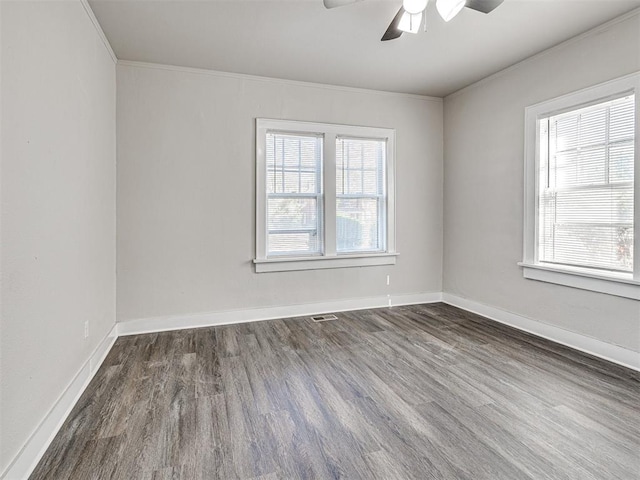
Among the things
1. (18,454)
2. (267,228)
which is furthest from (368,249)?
(18,454)

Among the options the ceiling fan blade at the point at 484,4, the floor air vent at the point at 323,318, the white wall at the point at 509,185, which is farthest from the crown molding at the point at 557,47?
the floor air vent at the point at 323,318

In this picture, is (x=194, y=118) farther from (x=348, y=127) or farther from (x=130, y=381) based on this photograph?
(x=130, y=381)

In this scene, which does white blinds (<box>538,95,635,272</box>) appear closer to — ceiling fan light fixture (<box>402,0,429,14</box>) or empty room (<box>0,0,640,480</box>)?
empty room (<box>0,0,640,480</box>)

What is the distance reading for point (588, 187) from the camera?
116 inches

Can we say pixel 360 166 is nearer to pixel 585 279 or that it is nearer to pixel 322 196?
pixel 322 196

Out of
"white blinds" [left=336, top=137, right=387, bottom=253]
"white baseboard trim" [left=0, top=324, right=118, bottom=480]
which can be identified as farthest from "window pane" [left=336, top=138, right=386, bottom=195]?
"white baseboard trim" [left=0, top=324, right=118, bottom=480]

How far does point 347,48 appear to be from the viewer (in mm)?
3143

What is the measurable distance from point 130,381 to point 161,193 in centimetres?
185

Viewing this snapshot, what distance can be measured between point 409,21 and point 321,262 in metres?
2.58

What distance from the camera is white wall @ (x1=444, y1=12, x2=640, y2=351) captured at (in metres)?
2.75

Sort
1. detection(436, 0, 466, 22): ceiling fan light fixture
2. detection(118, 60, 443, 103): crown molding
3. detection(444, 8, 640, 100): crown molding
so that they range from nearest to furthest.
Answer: detection(436, 0, 466, 22): ceiling fan light fixture, detection(444, 8, 640, 100): crown molding, detection(118, 60, 443, 103): crown molding

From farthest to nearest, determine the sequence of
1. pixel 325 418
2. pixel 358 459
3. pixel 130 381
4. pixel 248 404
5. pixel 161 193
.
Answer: pixel 161 193, pixel 130 381, pixel 248 404, pixel 325 418, pixel 358 459

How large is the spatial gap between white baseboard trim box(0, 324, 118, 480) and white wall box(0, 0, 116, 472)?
0.04 m

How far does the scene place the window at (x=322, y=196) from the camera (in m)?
3.90
